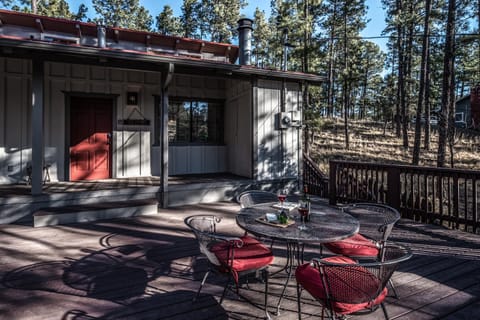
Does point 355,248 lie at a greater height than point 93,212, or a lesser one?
greater

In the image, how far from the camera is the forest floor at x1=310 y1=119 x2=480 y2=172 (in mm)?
12918

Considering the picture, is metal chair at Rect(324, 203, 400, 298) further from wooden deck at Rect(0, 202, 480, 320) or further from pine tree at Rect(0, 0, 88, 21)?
pine tree at Rect(0, 0, 88, 21)

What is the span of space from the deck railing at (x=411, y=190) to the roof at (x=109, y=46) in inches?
97.1

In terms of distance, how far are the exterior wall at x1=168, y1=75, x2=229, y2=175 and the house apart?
0.08 ft

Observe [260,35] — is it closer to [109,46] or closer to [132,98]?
[109,46]

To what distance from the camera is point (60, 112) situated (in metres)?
6.04

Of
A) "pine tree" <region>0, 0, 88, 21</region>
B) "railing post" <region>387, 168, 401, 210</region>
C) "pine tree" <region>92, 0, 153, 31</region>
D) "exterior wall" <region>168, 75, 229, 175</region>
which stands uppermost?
"pine tree" <region>92, 0, 153, 31</region>

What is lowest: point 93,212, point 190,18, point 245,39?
point 93,212

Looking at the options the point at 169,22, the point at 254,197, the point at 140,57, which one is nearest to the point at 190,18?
the point at 169,22

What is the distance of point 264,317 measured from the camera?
2098 mm

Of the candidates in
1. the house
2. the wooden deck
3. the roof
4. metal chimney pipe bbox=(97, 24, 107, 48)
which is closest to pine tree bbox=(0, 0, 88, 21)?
the roof

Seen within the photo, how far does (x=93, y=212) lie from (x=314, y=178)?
487cm

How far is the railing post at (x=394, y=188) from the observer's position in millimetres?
4973

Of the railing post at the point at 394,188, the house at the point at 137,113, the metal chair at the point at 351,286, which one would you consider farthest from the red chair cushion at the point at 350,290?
the house at the point at 137,113
